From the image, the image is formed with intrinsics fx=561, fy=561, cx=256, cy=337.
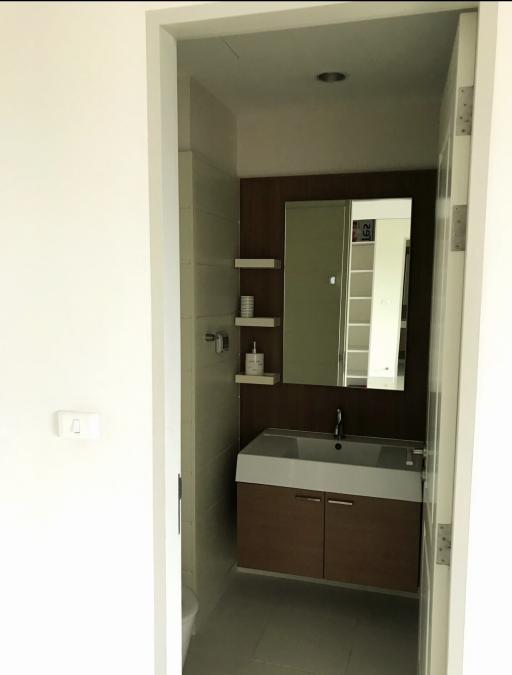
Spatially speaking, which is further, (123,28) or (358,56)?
(358,56)

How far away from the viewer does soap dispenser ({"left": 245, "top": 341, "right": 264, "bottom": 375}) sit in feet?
10.3

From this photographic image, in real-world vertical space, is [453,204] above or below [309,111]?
below

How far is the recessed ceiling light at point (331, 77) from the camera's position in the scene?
2.51m

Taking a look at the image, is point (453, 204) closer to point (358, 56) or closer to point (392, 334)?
point (358, 56)

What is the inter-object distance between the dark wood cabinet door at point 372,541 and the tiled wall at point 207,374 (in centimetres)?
60

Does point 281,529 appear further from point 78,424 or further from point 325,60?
point 325,60

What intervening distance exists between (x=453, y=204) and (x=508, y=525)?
0.78 meters

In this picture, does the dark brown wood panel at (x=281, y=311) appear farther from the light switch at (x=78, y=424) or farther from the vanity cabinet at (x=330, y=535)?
the light switch at (x=78, y=424)

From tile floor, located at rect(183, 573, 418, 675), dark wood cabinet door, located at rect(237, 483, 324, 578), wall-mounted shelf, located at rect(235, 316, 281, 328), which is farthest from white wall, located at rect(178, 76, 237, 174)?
tile floor, located at rect(183, 573, 418, 675)

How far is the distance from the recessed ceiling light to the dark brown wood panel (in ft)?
1.82

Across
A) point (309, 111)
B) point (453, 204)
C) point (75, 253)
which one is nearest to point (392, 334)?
point (309, 111)

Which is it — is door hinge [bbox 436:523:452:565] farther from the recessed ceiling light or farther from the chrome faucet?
the recessed ceiling light

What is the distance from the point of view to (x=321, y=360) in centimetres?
310

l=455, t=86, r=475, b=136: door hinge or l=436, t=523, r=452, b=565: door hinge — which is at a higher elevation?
l=455, t=86, r=475, b=136: door hinge
